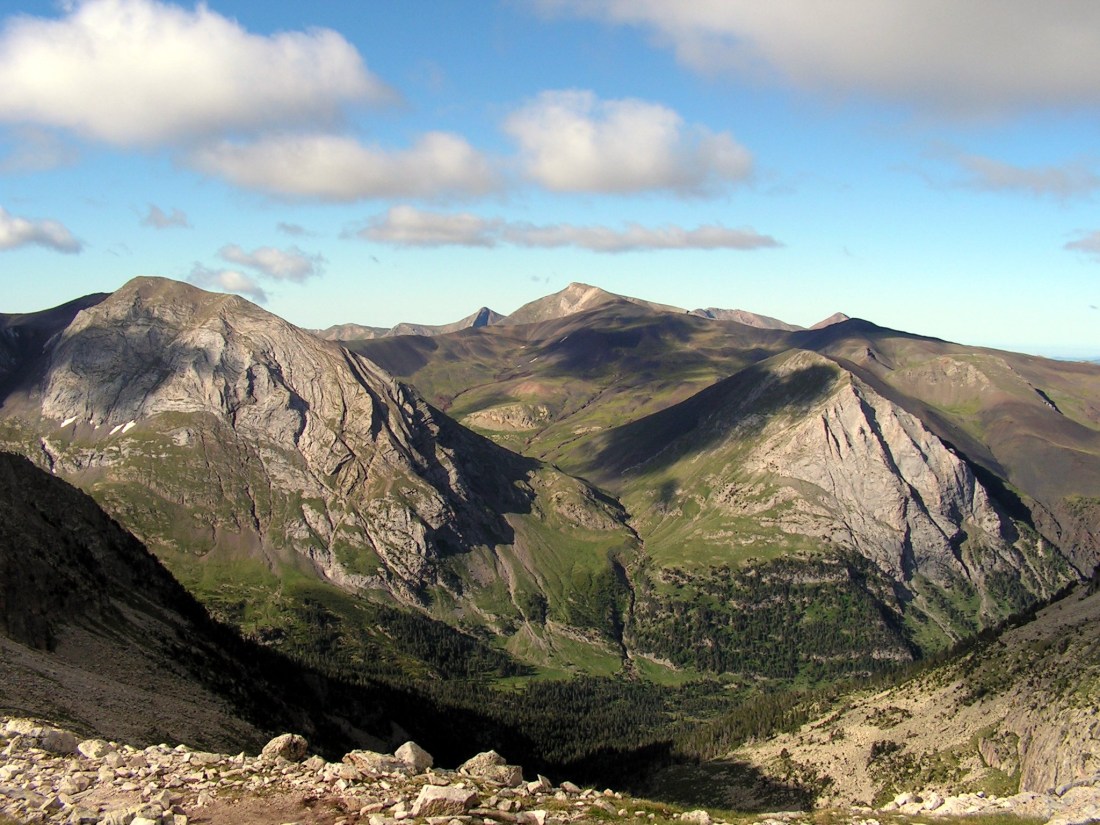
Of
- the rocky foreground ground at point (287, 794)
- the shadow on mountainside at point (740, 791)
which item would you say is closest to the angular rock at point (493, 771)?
the rocky foreground ground at point (287, 794)

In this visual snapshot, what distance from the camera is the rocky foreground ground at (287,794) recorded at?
40.9m

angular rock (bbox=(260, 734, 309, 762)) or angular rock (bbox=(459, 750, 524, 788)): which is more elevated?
angular rock (bbox=(260, 734, 309, 762))

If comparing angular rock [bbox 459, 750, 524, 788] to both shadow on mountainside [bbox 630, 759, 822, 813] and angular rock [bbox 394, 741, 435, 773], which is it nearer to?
angular rock [bbox 394, 741, 435, 773]

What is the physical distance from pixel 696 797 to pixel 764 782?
A: 14.8 metres

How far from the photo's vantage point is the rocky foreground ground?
1610 inches

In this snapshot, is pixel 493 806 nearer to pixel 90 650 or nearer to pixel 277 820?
pixel 277 820

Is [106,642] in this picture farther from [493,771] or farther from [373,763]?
[493,771]

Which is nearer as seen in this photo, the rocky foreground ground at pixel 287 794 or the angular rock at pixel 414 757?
the rocky foreground ground at pixel 287 794

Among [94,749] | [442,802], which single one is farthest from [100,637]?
[442,802]

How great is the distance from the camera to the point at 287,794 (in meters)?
44.5

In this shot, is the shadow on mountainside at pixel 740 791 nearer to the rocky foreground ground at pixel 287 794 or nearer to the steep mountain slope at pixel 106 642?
the steep mountain slope at pixel 106 642

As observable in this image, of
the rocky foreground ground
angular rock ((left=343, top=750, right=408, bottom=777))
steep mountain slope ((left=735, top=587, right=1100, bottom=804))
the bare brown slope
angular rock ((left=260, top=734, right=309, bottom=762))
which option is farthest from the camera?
steep mountain slope ((left=735, top=587, right=1100, bottom=804))

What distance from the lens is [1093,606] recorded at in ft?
600

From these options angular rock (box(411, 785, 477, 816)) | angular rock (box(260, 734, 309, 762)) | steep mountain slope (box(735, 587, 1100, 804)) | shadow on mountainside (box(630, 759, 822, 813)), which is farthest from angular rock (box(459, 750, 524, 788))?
shadow on mountainside (box(630, 759, 822, 813))
